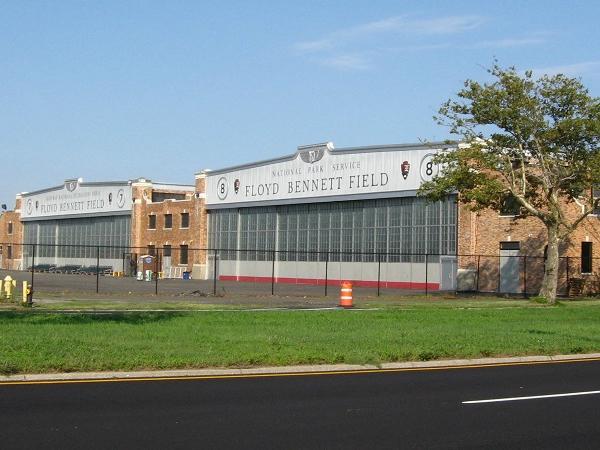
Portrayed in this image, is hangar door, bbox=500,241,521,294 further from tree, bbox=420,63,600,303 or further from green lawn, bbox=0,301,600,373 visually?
green lawn, bbox=0,301,600,373

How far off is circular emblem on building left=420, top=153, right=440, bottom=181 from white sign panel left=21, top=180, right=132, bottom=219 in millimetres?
36830

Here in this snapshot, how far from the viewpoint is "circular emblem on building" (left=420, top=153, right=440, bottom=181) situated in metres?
52.2

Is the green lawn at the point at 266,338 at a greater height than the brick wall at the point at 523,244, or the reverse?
the brick wall at the point at 523,244

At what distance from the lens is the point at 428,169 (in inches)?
2072

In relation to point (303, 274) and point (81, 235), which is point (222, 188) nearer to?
point (303, 274)

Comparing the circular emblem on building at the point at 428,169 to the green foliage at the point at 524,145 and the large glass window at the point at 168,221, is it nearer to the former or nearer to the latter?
the green foliage at the point at 524,145

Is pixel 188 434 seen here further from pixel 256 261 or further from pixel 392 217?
pixel 256 261

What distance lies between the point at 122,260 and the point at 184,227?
9285mm

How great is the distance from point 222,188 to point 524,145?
36.3 m

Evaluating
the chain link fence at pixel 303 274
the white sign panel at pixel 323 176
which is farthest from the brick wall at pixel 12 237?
the white sign panel at pixel 323 176

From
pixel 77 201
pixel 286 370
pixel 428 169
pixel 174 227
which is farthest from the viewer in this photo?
pixel 77 201

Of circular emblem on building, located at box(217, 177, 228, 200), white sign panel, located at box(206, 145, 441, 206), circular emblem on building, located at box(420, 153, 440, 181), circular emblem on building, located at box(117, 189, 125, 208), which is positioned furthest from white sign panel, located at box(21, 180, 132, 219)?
circular emblem on building, located at box(420, 153, 440, 181)

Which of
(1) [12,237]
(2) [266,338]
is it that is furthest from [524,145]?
(1) [12,237]

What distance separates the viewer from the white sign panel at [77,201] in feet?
275
